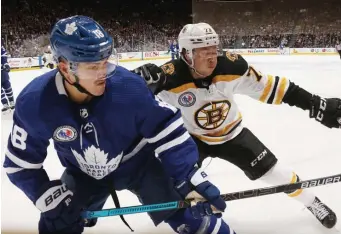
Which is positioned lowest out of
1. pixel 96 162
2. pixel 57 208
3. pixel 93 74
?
pixel 57 208

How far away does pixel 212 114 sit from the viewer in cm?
197

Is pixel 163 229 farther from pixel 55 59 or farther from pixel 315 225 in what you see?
pixel 55 59

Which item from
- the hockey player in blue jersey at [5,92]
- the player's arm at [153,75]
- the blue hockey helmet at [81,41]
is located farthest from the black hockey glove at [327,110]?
the hockey player in blue jersey at [5,92]

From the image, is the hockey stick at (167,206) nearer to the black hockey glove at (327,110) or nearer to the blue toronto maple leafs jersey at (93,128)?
the blue toronto maple leafs jersey at (93,128)

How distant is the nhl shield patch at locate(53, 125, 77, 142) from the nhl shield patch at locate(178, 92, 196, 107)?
2.41ft

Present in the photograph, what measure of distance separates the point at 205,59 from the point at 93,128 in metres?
0.75

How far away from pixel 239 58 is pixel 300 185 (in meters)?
0.62

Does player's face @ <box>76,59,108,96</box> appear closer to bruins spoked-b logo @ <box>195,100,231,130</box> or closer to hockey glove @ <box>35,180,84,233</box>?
hockey glove @ <box>35,180,84,233</box>

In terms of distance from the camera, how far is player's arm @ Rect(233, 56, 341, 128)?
1.82m

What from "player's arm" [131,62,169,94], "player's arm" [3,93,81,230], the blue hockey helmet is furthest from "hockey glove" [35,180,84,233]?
"player's arm" [131,62,169,94]

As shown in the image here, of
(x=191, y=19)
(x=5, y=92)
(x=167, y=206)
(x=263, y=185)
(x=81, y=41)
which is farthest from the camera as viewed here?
(x=191, y=19)

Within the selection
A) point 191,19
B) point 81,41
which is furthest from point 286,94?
point 191,19

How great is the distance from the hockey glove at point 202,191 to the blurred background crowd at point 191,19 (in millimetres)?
10607

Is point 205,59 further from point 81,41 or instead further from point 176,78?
point 81,41
